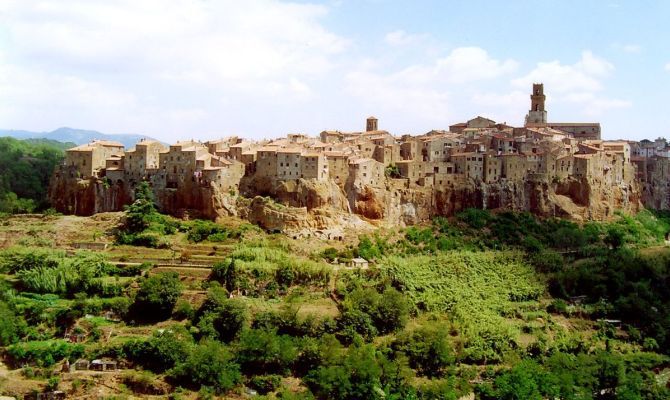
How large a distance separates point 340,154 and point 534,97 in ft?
81.1

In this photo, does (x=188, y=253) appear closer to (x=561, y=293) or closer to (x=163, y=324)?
(x=163, y=324)

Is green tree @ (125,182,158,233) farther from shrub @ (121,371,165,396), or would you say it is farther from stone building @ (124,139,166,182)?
shrub @ (121,371,165,396)

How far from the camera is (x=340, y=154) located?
39.3 m

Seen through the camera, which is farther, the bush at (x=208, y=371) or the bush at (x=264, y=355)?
the bush at (x=264, y=355)

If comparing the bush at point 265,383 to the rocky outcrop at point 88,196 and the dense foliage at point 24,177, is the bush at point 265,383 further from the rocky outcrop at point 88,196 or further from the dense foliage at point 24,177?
the dense foliage at point 24,177

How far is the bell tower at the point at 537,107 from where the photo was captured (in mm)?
57500

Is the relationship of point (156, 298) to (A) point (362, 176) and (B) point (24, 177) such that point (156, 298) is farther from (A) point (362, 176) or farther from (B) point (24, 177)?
(B) point (24, 177)

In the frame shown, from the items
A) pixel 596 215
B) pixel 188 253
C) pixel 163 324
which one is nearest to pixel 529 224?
pixel 596 215

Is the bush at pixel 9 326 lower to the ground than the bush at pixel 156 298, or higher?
lower

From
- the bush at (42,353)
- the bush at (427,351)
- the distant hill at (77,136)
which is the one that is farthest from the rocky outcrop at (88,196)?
the distant hill at (77,136)

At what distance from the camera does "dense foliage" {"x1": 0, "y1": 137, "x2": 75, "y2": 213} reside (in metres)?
44.6

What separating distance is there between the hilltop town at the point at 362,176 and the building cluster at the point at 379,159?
0.06 m

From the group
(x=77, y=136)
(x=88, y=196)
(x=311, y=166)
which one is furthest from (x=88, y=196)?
(x=77, y=136)

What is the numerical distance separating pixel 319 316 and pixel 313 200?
26.6 feet
